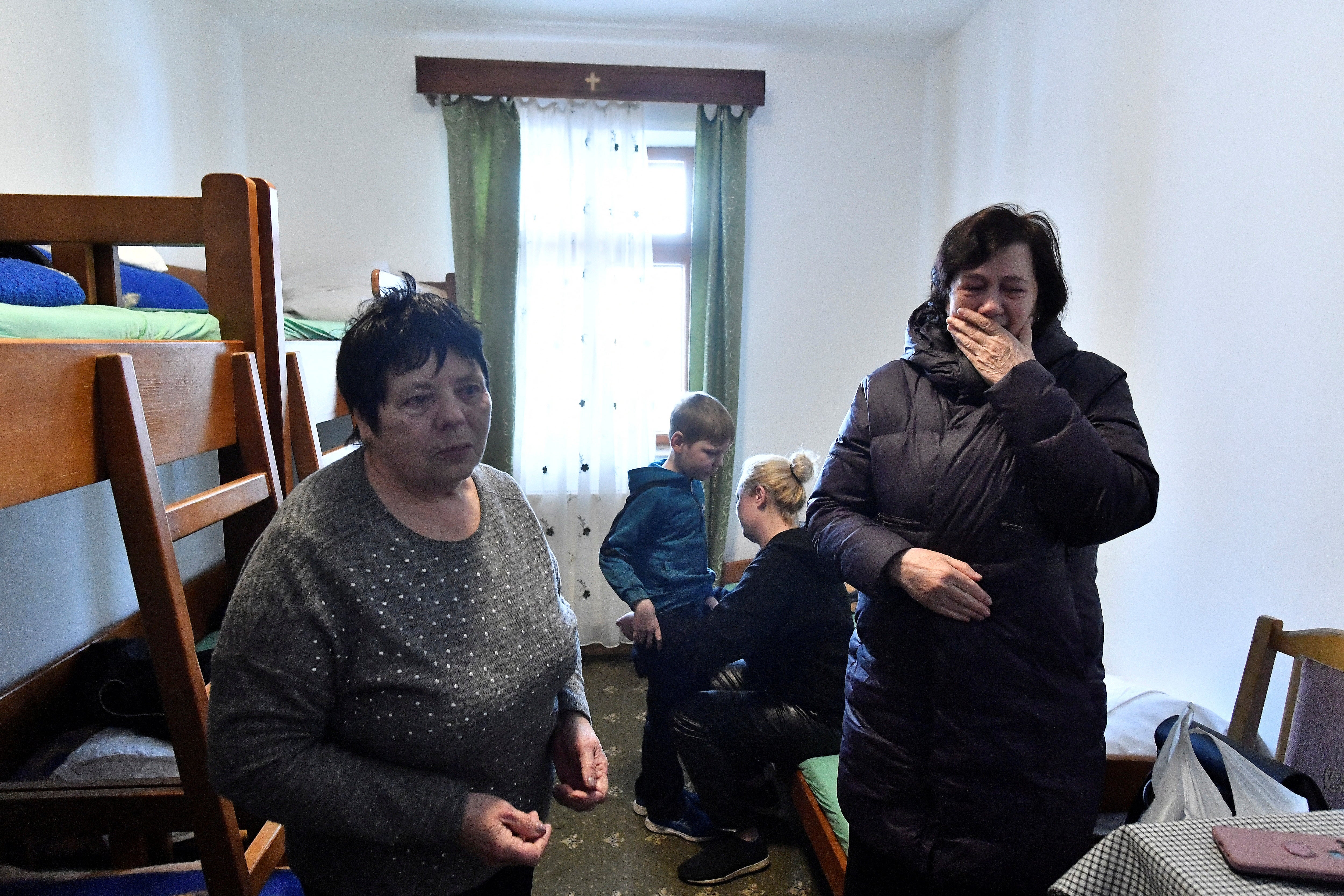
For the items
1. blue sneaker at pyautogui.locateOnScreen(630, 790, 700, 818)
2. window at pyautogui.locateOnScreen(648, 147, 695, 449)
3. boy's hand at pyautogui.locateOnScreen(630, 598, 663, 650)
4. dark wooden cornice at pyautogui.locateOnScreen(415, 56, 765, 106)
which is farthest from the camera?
window at pyautogui.locateOnScreen(648, 147, 695, 449)

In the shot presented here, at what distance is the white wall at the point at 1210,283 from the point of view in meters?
1.43

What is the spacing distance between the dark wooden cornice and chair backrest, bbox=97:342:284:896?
7.11 feet

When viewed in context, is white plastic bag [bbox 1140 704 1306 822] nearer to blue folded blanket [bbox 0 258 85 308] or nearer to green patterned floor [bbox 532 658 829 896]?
green patterned floor [bbox 532 658 829 896]

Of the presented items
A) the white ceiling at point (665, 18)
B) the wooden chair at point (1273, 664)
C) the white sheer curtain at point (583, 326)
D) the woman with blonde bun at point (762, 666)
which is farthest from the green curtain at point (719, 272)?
the wooden chair at point (1273, 664)

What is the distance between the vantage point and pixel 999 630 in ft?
3.19

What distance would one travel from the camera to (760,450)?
3365 mm

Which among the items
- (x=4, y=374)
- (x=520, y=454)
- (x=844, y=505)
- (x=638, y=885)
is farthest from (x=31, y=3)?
(x=638, y=885)

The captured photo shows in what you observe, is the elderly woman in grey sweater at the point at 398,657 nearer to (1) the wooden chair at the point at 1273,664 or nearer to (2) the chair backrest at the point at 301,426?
(2) the chair backrest at the point at 301,426

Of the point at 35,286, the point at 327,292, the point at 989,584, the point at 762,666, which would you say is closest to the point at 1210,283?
the point at 989,584

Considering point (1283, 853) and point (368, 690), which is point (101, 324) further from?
point (1283, 853)

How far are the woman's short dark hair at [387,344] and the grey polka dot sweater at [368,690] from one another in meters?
0.08

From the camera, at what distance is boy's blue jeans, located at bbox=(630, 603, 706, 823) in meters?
1.93

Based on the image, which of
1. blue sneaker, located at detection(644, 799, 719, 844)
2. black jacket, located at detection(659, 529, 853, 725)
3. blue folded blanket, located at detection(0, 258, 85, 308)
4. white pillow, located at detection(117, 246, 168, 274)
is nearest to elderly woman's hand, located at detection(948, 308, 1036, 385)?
black jacket, located at detection(659, 529, 853, 725)

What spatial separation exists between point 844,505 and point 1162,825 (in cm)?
55
